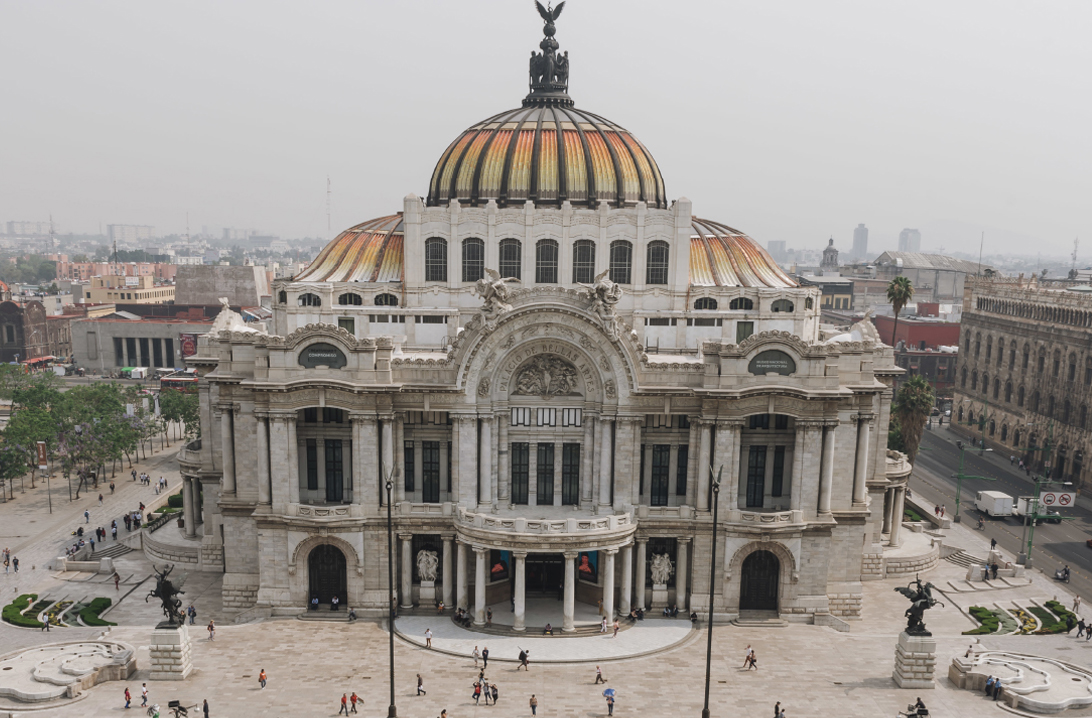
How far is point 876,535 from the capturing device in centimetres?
6806

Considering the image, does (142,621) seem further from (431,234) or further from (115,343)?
(115,343)

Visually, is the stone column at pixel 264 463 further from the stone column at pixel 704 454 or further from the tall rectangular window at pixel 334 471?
the stone column at pixel 704 454

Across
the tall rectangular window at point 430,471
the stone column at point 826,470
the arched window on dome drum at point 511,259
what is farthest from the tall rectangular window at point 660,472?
the arched window on dome drum at point 511,259

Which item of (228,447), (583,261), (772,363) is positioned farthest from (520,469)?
(228,447)

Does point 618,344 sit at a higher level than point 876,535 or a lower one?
higher

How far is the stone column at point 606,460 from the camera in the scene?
57500 mm

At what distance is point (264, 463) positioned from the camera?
2275 inches

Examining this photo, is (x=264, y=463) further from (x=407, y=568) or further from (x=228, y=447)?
(x=407, y=568)

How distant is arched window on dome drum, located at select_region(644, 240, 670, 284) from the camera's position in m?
67.1

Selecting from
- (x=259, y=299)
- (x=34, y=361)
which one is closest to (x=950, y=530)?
(x=259, y=299)

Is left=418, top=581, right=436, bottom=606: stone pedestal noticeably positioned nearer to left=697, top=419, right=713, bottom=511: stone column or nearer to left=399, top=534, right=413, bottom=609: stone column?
left=399, top=534, right=413, bottom=609: stone column

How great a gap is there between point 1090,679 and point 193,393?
331 feet

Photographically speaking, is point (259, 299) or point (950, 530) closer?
point (950, 530)

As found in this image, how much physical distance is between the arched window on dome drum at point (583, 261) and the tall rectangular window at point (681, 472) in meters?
15.8
